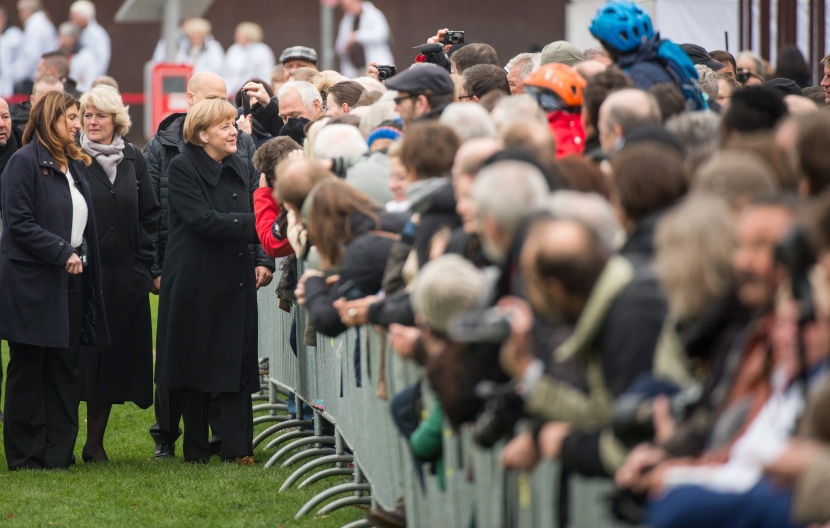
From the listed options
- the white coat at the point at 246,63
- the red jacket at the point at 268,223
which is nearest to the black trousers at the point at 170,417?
the red jacket at the point at 268,223

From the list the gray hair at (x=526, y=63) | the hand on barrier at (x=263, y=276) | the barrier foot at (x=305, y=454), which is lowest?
the barrier foot at (x=305, y=454)

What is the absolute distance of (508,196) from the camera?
4.27m

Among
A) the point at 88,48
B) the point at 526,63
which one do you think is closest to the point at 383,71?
the point at 526,63

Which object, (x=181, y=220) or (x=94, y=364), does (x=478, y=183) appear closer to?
(x=181, y=220)

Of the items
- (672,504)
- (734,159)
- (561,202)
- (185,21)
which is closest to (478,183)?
(561,202)

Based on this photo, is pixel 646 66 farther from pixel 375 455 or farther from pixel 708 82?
pixel 375 455

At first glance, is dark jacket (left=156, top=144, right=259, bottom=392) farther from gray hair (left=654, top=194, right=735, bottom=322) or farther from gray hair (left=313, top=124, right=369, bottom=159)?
gray hair (left=654, top=194, right=735, bottom=322)

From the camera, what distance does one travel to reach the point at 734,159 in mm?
3871

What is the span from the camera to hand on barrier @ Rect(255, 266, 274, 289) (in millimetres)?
9469

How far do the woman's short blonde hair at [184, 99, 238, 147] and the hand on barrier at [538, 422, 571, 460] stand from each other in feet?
18.4

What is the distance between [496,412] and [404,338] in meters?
1.01

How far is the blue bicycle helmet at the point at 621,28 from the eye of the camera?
709 centimetres

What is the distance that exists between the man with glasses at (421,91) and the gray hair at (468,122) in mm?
1025

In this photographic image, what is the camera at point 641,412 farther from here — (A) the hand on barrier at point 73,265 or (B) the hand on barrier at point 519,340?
(A) the hand on barrier at point 73,265
